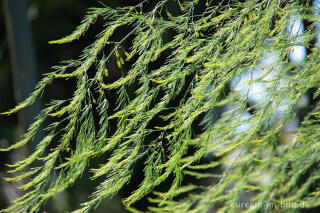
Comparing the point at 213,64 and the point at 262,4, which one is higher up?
the point at 262,4

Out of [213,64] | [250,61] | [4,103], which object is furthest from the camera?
[4,103]

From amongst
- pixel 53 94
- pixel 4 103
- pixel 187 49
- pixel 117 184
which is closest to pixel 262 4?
pixel 187 49

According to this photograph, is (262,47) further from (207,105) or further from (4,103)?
(4,103)

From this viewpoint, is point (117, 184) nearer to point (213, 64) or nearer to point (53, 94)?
point (213, 64)

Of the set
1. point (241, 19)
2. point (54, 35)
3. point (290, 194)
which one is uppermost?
point (54, 35)

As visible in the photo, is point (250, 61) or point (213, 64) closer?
point (213, 64)

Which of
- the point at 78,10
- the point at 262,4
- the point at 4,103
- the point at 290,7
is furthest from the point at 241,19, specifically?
the point at 4,103

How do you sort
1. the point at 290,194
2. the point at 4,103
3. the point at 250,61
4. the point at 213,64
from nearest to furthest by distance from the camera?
the point at 213,64 < the point at 250,61 < the point at 290,194 < the point at 4,103
